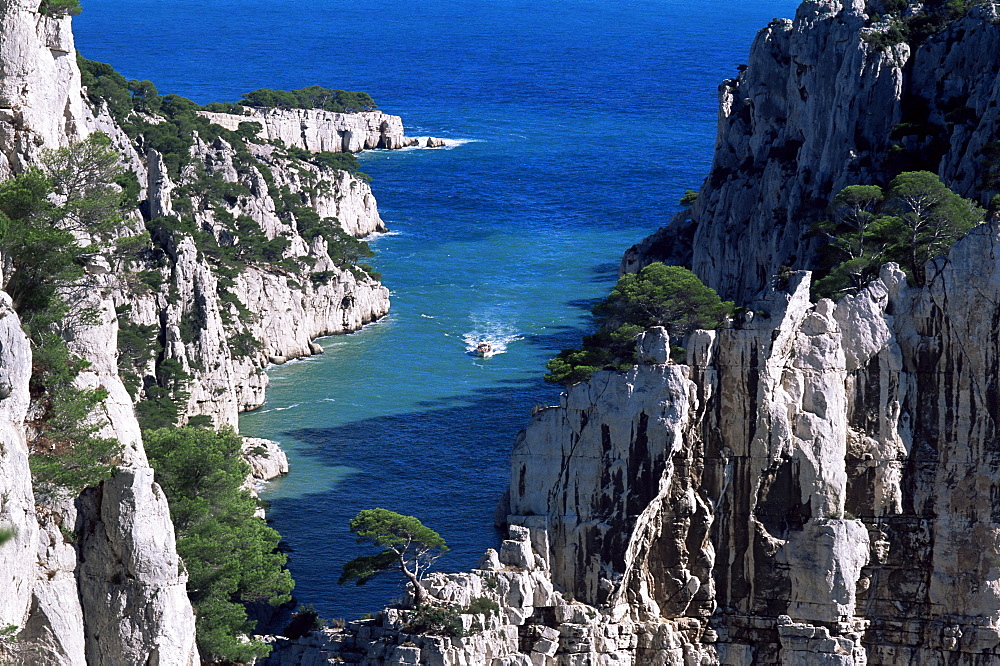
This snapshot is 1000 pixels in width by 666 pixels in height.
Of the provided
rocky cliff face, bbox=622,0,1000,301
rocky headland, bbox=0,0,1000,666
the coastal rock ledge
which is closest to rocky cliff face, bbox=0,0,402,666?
rocky headland, bbox=0,0,1000,666

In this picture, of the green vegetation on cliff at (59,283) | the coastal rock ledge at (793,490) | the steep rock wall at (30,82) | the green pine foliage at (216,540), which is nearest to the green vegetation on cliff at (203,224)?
the green pine foliage at (216,540)

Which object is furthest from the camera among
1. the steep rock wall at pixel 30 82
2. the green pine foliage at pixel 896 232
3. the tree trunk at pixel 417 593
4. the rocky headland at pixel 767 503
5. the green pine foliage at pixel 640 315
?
the green pine foliage at pixel 640 315

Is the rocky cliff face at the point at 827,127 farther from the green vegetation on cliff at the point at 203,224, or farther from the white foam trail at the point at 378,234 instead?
the white foam trail at the point at 378,234

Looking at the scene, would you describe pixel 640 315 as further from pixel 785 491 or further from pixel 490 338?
pixel 490 338

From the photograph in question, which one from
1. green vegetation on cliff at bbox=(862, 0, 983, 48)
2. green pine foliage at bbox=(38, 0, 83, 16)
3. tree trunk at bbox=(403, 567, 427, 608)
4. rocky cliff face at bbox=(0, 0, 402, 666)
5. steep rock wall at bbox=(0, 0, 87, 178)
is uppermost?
green vegetation on cliff at bbox=(862, 0, 983, 48)

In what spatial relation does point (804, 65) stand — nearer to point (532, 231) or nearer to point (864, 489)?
point (864, 489)

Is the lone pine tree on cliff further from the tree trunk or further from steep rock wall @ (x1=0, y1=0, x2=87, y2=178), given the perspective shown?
steep rock wall @ (x1=0, y1=0, x2=87, y2=178)
